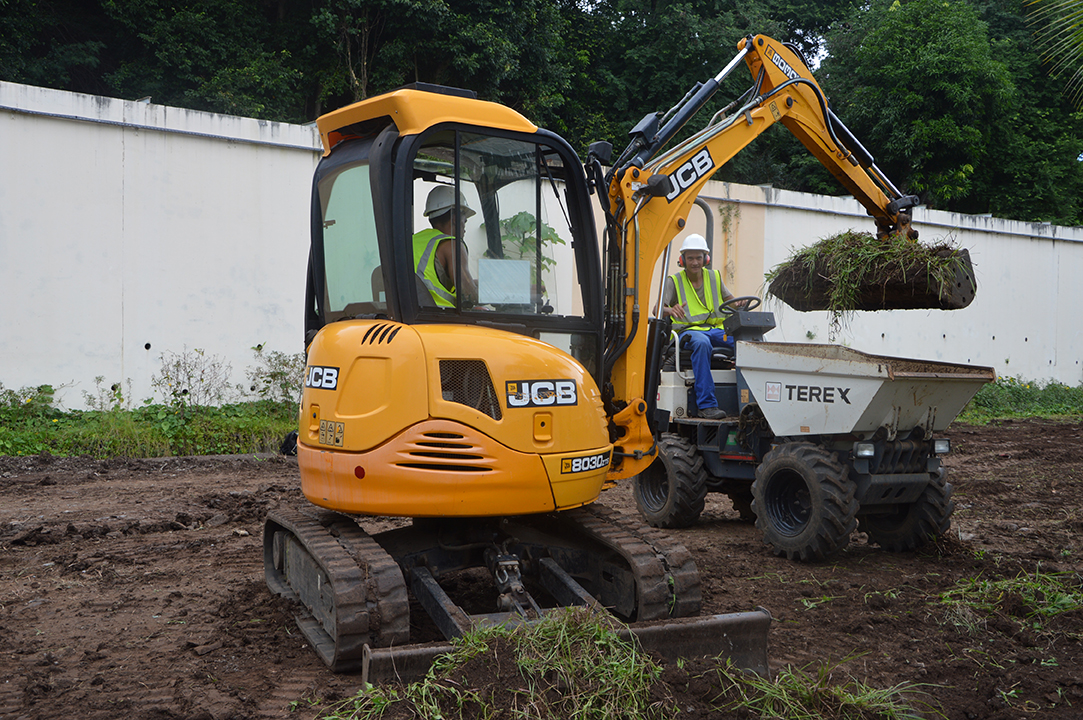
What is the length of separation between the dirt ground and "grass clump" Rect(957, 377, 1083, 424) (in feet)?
28.8

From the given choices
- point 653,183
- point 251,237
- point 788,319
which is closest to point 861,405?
point 653,183

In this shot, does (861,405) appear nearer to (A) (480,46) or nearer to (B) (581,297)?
(B) (581,297)

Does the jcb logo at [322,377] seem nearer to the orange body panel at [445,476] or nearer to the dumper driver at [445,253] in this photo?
the orange body panel at [445,476]

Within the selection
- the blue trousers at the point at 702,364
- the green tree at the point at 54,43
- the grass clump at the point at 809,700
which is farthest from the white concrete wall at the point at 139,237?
the green tree at the point at 54,43

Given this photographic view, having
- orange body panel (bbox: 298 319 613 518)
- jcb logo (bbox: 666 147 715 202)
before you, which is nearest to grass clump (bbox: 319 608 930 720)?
orange body panel (bbox: 298 319 613 518)

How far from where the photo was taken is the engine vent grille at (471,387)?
3.98 metres

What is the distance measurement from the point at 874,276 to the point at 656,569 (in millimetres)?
3413

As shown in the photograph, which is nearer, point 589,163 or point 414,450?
point 414,450

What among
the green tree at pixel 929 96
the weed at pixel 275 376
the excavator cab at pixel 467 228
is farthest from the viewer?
the green tree at pixel 929 96

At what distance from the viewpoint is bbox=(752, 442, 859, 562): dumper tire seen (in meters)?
5.73

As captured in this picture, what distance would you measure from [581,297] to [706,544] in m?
2.96

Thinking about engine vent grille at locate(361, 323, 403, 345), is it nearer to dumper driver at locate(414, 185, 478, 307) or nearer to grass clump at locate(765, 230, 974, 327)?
dumper driver at locate(414, 185, 478, 307)

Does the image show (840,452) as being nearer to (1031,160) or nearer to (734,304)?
(734,304)

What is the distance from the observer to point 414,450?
12.9 ft
